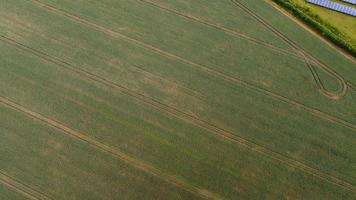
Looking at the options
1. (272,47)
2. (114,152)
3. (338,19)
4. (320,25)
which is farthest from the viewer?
(338,19)

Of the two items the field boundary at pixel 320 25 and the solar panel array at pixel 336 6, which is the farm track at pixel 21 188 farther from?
the solar panel array at pixel 336 6

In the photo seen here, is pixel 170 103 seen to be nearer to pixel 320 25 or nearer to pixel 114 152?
pixel 114 152

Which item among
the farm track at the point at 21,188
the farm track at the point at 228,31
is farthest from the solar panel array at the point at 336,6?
the farm track at the point at 21,188

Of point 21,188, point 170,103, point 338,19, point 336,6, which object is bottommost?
point 21,188

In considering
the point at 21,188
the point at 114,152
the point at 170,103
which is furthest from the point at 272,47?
the point at 21,188

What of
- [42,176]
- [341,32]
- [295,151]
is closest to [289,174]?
[295,151]

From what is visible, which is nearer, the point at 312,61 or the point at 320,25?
the point at 312,61

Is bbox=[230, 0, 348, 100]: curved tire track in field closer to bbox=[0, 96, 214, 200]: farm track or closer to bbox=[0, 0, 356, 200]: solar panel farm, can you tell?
bbox=[0, 0, 356, 200]: solar panel farm

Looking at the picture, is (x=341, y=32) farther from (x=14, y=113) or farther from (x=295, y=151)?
(x=14, y=113)
